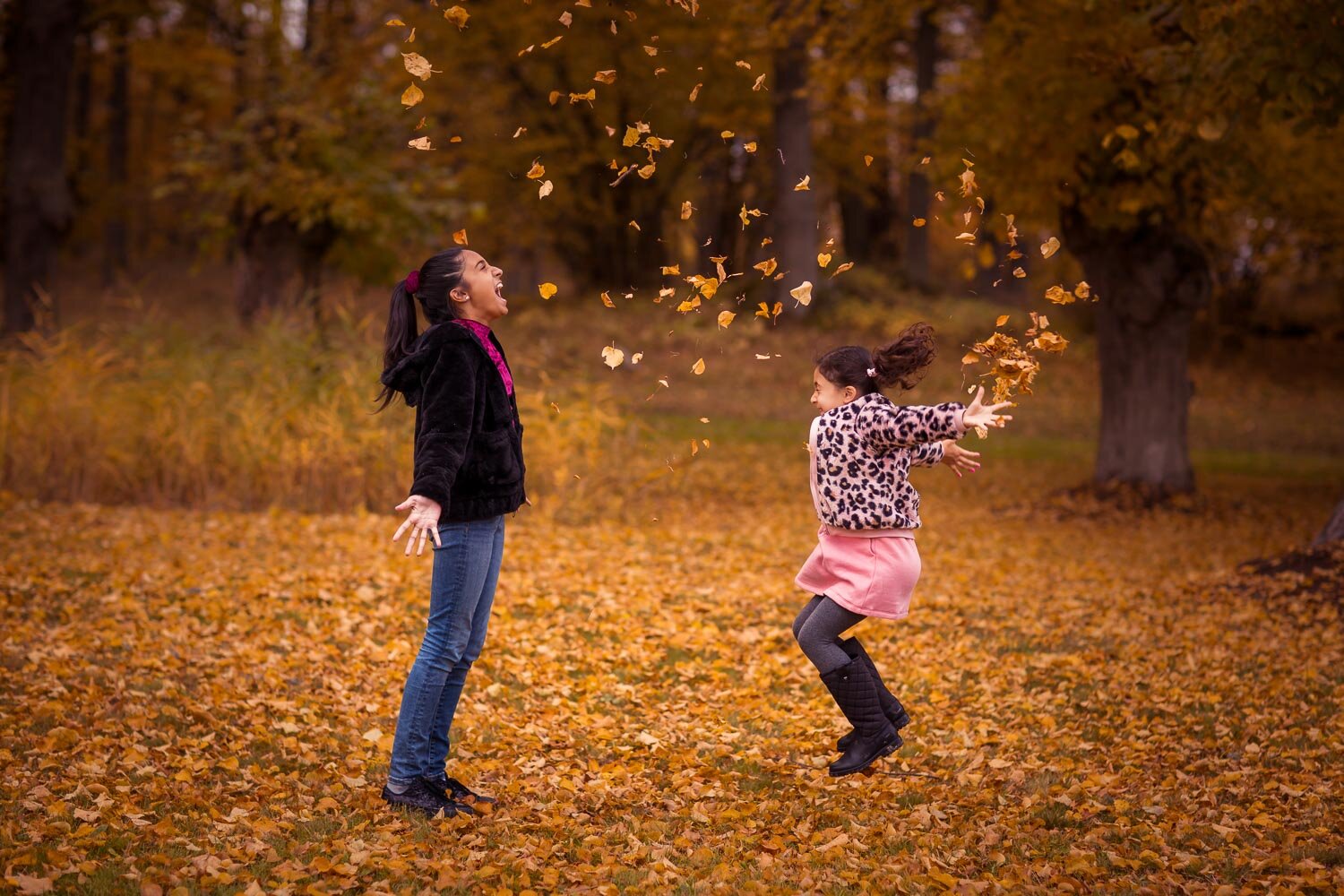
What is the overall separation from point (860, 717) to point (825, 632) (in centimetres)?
41

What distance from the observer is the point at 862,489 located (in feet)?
15.2

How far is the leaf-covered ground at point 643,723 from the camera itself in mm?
4082

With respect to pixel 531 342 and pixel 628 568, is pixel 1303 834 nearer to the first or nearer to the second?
pixel 628 568

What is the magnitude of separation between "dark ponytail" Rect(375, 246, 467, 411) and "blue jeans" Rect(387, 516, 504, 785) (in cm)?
57

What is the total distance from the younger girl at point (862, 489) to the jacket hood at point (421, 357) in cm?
136

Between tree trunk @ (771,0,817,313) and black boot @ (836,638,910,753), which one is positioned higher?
tree trunk @ (771,0,817,313)

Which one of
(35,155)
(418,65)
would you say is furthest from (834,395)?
(35,155)

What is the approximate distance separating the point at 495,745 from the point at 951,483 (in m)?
11.2

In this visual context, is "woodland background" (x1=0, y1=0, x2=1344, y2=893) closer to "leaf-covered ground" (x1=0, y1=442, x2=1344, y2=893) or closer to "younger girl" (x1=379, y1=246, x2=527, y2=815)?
"leaf-covered ground" (x1=0, y1=442, x2=1344, y2=893)

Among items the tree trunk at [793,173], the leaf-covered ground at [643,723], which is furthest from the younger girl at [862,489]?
the tree trunk at [793,173]

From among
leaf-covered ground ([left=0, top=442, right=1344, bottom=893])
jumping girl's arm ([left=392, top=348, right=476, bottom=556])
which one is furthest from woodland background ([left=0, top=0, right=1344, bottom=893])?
jumping girl's arm ([left=392, top=348, right=476, bottom=556])

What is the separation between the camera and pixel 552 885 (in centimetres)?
391

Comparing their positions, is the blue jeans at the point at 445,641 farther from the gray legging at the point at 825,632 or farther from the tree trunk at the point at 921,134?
the tree trunk at the point at 921,134

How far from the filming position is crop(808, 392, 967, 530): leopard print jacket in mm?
4582
